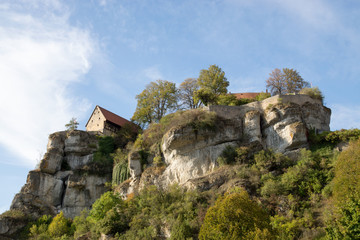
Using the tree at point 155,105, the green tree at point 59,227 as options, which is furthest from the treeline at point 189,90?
the green tree at point 59,227

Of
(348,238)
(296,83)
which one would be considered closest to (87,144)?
(296,83)

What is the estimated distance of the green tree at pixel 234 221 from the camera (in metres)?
19.2

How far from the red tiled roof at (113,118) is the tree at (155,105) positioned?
1.57m

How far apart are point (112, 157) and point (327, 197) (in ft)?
73.2

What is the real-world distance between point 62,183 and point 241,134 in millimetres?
17664

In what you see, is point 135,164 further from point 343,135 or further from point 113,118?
point 343,135

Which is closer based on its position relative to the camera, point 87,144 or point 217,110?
point 217,110

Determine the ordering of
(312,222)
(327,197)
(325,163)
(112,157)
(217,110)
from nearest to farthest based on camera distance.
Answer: (312,222) → (327,197) → (325,163) → (217,110) → (112,157)

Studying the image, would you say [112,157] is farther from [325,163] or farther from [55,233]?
[325,163]

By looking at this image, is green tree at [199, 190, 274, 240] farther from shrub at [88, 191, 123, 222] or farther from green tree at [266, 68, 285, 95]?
green tree at [266, 68, 285, 95]

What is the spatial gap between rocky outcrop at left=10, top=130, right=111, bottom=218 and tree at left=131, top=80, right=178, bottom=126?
6.97 metres

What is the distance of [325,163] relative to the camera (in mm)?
26859

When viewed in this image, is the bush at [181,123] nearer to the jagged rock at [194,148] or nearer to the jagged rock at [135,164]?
the jagged rock at [194,148]

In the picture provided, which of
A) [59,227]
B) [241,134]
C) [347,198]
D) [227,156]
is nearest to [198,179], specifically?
[227,156]
